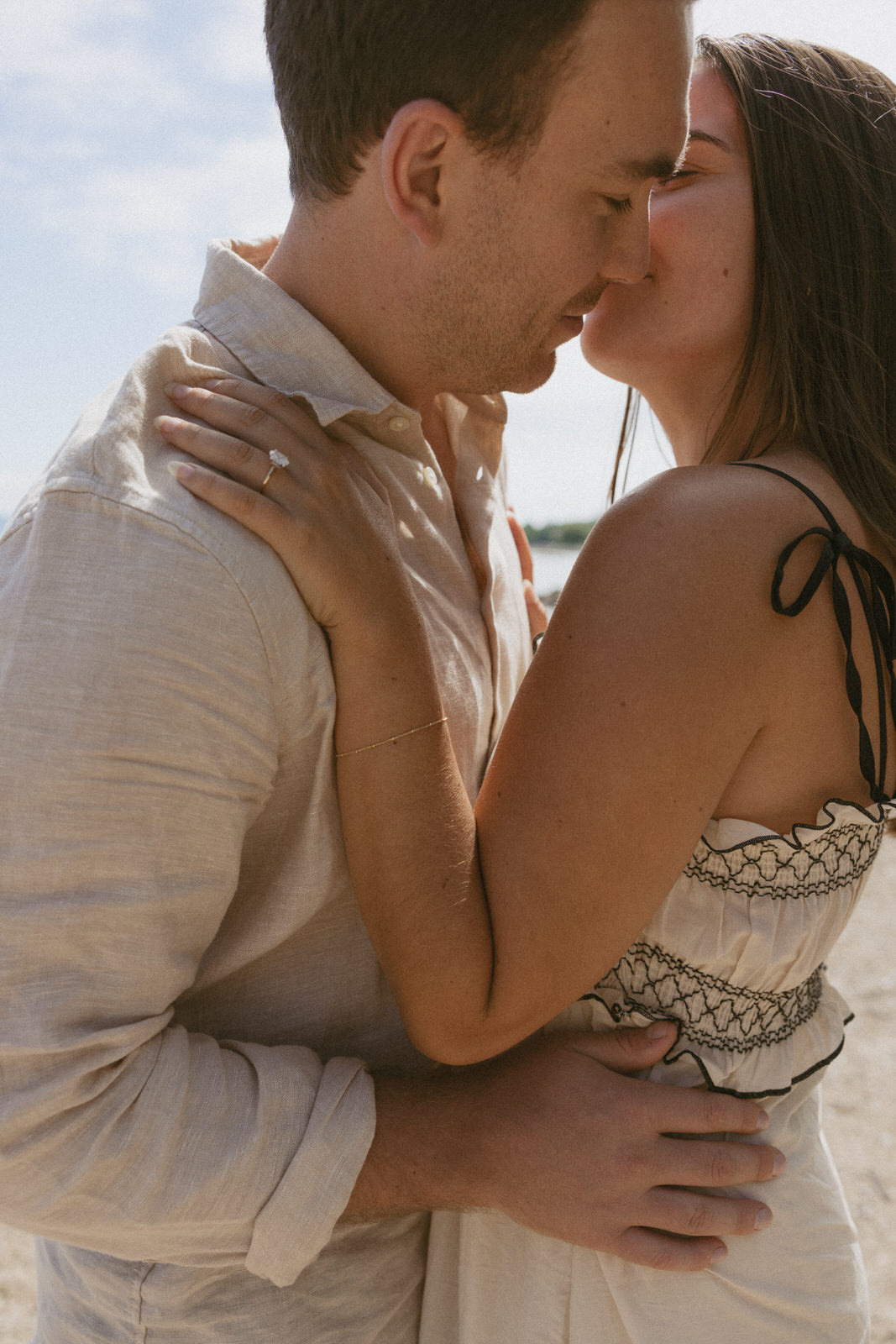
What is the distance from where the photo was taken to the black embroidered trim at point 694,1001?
1.73m

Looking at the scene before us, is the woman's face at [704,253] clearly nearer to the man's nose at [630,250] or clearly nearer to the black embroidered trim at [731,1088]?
the man's nose at [630,250]

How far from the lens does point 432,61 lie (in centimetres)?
154

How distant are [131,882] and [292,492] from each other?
20.1 inches

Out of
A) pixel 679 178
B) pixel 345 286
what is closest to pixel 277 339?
pixel 345 286

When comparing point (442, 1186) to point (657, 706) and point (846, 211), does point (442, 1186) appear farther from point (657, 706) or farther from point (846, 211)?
point (846, 211)

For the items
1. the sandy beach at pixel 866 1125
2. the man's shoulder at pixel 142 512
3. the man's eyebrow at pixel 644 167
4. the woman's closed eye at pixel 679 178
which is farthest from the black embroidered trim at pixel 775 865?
the sandy beach at pixel 866 1125

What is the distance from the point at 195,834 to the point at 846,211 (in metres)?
1.45

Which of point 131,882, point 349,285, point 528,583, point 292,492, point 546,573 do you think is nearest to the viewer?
point 131,882

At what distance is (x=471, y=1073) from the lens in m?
1.70

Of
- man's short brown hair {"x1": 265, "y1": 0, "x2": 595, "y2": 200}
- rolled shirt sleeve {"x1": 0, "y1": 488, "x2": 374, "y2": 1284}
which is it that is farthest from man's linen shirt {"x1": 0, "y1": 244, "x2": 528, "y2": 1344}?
man's short brown hair {"x1": 265, "y1": 0, "x2": 595, "y2": 200}

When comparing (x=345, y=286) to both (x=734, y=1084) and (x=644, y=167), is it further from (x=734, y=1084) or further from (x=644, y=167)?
(x=734, y=1084)

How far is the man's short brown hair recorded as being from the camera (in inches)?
59.7

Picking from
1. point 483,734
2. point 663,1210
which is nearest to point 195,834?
point 483,734

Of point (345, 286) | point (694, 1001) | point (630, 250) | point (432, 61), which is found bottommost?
point (694, 1001)
